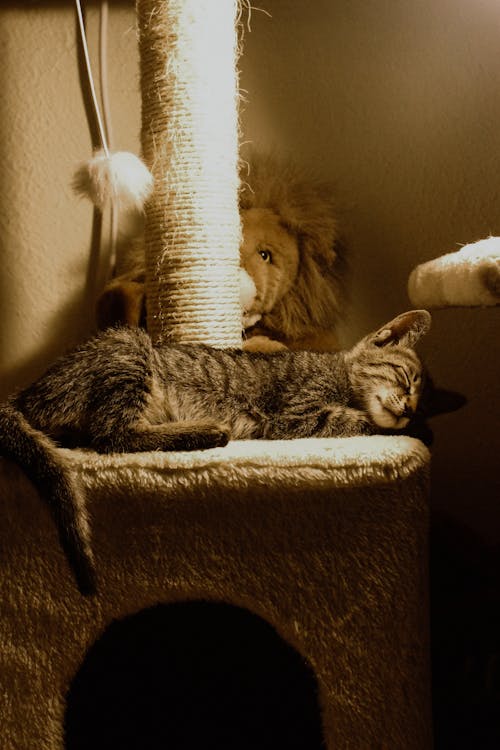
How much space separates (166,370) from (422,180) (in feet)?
2.69

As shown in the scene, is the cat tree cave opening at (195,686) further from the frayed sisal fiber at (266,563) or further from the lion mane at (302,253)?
the lion mane at (302,253)

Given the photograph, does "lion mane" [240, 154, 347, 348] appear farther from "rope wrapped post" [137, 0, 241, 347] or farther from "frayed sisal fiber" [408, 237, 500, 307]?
"frayed sisal fiber" [408, 237, 500, 307]

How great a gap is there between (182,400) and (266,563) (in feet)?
1.04

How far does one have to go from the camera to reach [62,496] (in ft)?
2.69

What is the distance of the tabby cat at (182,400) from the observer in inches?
33.5

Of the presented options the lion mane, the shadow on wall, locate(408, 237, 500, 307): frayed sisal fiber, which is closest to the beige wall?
the shadow on wall

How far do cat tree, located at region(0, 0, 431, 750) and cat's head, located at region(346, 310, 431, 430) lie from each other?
22 centimetres

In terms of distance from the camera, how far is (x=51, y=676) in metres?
0.86

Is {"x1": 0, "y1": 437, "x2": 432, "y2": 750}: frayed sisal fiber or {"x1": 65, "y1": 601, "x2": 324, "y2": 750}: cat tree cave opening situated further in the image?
{"x1": 65, "y1": 601, "x2": 324, "y2": 750}: cat tree cave opening

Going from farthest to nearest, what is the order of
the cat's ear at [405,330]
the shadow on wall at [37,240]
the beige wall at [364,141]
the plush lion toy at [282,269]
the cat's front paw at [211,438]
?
the shadow on wall at [37,240], the beige wall at [364,141], the plush lion toy at [282,269], the cat's ear at [405,330], the cat's front paw at [211,438]

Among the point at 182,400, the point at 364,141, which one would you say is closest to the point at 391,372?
the point at 182,400

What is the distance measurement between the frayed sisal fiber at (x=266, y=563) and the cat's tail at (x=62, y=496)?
0.01m

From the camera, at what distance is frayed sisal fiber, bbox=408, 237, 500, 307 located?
938 mm

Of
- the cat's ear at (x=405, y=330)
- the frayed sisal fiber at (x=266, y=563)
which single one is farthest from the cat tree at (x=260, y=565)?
the cat's ear at (x=405, y=330)
